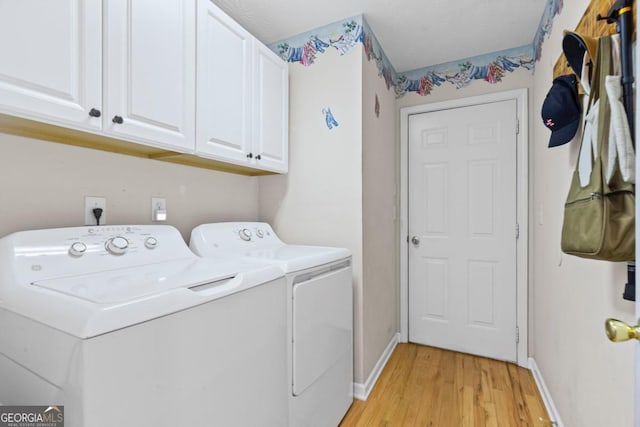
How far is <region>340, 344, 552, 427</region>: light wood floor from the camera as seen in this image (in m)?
1.77

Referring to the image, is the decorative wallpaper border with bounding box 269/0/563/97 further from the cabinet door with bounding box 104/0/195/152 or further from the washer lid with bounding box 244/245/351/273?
the washer lid with bounding box 244/245/351/273

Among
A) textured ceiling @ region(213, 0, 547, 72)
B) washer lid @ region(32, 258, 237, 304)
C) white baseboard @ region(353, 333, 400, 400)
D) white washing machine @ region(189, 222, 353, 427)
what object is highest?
textured ceiling @ region(213, 0, 547, 72)

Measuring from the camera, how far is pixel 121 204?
1.44 m

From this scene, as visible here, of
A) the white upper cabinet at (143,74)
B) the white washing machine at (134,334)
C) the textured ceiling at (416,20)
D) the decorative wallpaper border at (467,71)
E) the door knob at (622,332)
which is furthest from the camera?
the decorative wallpaper border at (467,71)

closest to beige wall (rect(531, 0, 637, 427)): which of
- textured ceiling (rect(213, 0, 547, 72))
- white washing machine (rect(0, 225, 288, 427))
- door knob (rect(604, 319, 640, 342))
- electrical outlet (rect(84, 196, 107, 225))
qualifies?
textured ceiling (rect(213, 0, 547, 72))

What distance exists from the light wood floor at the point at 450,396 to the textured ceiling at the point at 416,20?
7.97 ft

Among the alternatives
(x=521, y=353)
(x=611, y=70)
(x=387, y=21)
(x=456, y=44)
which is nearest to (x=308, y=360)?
(x=611, y=70)

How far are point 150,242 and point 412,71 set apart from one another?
2533 mm

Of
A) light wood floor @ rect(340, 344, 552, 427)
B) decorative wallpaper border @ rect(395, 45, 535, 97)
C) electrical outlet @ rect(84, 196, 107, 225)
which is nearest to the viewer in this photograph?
electrical outlet @ rect(84, 196, 107, 225)

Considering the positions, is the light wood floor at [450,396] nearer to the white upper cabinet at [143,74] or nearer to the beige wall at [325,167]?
the beige wall at [325,167]

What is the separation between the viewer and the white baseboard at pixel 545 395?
1677 mm

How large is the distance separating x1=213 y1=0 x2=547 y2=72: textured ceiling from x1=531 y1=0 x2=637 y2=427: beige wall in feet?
1.03

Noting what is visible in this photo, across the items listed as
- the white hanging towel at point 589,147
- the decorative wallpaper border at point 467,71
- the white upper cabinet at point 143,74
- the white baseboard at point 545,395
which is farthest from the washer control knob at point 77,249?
the decorative wallpaper border at point 467,71

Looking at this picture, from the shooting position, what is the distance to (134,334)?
29.3 inches
